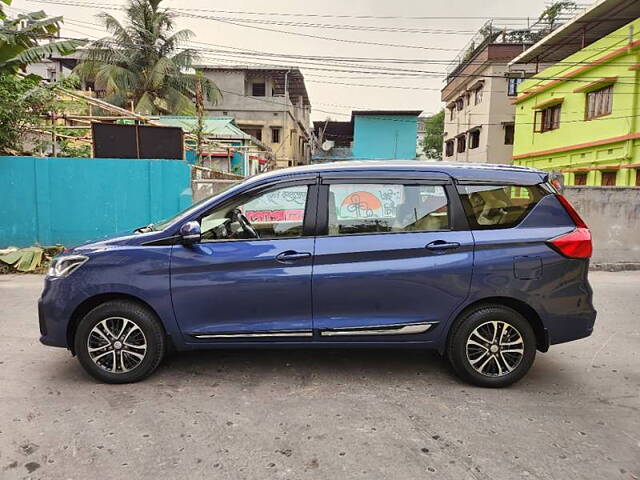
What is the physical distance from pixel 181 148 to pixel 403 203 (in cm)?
821

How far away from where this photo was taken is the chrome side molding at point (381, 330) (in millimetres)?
3697

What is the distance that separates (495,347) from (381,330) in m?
0.94

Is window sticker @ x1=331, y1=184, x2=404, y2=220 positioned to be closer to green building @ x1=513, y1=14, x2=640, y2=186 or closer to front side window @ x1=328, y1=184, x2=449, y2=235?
front side window @ x1=328, y1=184, x2=449, y2=235

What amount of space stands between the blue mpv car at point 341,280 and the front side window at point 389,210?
0.04 ft

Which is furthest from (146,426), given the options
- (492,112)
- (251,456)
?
(492,112)

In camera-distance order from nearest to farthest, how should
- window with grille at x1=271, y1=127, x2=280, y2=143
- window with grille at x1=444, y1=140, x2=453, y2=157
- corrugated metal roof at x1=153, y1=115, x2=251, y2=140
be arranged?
corrugated metal roof at x1=153, y1=115, x2=251, y2=140, window with grille at x1=271, y1=127, x2=280, y2=143, window with grille at x1=444, y1=140, x2=453, y2=157

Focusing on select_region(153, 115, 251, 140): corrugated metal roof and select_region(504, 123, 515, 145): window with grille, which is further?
select_region(504, 123, 515, 145): window with grille

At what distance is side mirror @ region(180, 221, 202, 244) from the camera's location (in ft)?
11.9

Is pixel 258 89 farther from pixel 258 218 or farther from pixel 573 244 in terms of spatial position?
pixel 573 244

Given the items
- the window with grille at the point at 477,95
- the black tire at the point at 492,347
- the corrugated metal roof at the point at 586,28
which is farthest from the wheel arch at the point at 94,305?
the window with grille at the point at 477,95

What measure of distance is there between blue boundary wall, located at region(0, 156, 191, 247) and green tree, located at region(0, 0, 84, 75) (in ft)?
6.21

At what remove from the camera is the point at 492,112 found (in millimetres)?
30109

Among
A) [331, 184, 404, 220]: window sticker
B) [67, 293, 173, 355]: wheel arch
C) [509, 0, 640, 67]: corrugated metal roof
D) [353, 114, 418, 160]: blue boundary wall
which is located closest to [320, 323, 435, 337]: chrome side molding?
[331, 184, 404, 220]: window sticker

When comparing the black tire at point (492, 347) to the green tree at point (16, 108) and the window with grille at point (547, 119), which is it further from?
the window with grille at point (547, 119)
